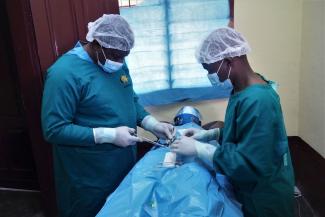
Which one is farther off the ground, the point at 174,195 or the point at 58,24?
the point at 58,24

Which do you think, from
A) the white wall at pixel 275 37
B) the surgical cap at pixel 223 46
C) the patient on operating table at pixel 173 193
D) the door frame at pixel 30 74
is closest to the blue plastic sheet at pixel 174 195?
the patient on operating table at pixel 173 193

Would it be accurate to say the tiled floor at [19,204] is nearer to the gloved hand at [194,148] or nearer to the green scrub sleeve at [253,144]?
the gloved hand at [194,148]

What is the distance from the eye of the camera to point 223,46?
4.28ft

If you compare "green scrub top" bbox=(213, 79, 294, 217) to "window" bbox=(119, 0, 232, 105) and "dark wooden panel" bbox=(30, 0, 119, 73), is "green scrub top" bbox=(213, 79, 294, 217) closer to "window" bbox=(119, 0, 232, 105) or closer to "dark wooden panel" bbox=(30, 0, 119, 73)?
"dark wooden panel" bbox=(30, 0, 119, 73)

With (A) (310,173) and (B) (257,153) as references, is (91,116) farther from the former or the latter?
(A) (310,173)

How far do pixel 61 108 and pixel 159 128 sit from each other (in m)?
0.57

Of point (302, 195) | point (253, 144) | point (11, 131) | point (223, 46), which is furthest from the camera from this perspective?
point (11, 131)

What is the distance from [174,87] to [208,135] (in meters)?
1.09

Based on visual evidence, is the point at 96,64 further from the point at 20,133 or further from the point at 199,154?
the point at 20,133

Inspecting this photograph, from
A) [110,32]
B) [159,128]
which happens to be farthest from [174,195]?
[110,32]

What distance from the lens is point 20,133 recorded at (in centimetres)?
264

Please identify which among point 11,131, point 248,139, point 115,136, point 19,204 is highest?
point 248,139

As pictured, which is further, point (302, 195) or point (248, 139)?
point (302, 195)

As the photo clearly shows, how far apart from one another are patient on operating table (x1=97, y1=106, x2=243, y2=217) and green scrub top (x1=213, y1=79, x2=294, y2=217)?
3.6 inches
